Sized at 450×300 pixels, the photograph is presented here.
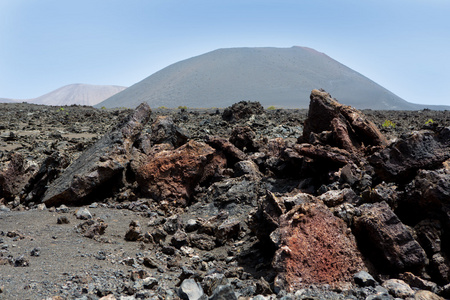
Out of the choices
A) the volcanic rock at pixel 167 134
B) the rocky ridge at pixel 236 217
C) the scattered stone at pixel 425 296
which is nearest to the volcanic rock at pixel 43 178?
the rocky ridge at pixel 236 217

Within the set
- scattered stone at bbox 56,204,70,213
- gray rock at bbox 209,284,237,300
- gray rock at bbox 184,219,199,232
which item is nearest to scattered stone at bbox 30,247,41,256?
scattered stone at bbox 56,204,70,213

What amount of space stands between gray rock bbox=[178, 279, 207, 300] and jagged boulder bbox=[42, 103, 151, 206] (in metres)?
3.80

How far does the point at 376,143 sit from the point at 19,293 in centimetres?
626

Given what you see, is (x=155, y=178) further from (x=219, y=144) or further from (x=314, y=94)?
(x=314, y=94)

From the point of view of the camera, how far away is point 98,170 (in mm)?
7508

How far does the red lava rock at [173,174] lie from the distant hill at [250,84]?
99.3 meters

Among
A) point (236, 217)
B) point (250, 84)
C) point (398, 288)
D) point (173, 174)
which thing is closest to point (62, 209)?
point (173, 174)

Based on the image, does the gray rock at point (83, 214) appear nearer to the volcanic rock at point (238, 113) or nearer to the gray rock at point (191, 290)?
the gray rock at point (191, 290)

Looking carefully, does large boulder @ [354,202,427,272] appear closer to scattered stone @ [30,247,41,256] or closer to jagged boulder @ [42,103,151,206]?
scattered stone @ [30,247,41,256]

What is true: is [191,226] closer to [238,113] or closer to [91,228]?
[91,228]

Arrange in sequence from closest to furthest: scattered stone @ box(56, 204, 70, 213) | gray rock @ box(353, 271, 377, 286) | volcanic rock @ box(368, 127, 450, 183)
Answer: gray rock @ box(353, 271, 377, 286) < volcanic rock @ box(368, 127, 450, 183) < scattered stone @ box(56, 204, 70, 213)

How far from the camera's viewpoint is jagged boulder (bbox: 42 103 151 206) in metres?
7.25

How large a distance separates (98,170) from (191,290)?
408cm

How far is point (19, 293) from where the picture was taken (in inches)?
151
